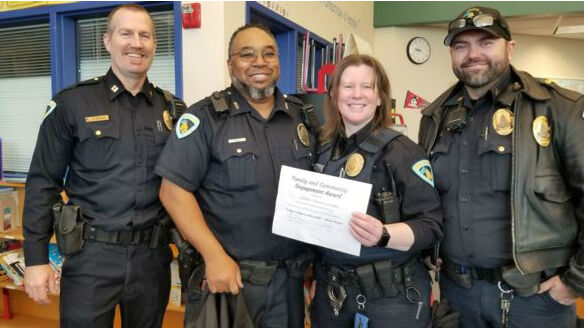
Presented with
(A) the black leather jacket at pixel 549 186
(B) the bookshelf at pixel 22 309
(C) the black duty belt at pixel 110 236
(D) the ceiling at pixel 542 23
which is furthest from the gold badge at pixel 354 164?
(D) the ceiling at pixel 542 23

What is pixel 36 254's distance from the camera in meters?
1.83

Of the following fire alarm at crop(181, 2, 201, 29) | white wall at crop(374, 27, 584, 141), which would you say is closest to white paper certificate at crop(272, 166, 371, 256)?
fire alarm at crop(181, 2, 201, 29)

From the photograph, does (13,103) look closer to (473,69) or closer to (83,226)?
(83,226)

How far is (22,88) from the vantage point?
3695 millimetres

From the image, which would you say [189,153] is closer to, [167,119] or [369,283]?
[167,119]

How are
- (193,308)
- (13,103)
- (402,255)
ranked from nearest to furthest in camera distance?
(402,255) → (193,308) → (13,103)

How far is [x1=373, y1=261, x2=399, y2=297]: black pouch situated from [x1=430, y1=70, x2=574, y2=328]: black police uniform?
1.19 ft

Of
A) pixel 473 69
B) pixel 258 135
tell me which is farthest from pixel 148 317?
pixel 473 69

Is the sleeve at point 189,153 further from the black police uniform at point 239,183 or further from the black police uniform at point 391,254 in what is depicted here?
the black police uniform at point 391,254

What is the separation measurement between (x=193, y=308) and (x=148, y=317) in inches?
15.7

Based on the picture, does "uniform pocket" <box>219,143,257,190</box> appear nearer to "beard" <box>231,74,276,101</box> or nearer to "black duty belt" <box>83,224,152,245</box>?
"beard" <box>231,74,276,101</box>

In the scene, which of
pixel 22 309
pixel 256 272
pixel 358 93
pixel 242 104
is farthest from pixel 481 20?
pixel 22 309

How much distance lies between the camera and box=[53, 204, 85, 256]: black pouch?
179 centimetres

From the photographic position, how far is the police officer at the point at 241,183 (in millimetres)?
1613
